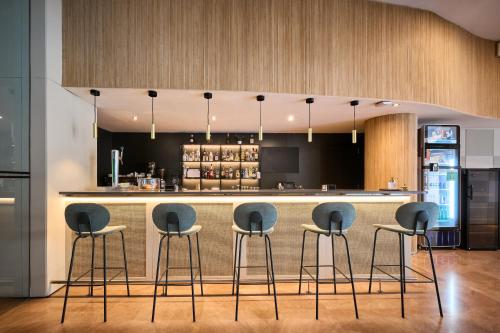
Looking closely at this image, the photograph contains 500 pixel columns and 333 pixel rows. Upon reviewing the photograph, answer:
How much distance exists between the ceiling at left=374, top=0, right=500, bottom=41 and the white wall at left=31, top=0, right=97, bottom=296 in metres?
4.53

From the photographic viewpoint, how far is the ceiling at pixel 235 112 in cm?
438

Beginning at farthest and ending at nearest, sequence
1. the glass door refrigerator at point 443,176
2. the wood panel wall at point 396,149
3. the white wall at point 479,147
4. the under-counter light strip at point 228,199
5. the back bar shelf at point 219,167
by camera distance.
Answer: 1. the back bar shelf at point 219,167
2. the white wall at point 479,147
3. the glass door refrigerator at point 443,176
4. the wood panel wall at point 396,149
5. the under-counter light strip at point 228,199

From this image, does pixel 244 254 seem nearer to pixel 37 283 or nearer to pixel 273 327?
pixel 273 327

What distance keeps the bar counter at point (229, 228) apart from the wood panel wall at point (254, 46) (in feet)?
4.73

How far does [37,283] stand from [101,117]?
3225 mm

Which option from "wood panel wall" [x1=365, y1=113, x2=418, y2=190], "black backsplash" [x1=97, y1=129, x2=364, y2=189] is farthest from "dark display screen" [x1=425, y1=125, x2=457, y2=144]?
"black backsplash" [x1=97, y1=129, x2=364, y2=189]

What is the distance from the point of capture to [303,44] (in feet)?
13.9

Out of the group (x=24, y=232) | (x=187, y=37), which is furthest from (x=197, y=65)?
(x=24, y=232)

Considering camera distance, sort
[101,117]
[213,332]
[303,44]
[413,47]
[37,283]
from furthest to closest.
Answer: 1. [101,117]
2. [413,47]
3. [303,44]
4. [37,283]
5. [213,332]

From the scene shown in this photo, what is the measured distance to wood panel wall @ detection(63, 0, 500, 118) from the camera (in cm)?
396

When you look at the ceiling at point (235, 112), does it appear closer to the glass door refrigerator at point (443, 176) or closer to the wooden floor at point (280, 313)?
the glass door refrigerator at point (443, 176)

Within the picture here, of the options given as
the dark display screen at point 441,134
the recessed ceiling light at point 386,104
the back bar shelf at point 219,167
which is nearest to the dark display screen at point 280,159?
the back bar shelf at point 219,167

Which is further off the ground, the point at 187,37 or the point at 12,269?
the point at 187,37

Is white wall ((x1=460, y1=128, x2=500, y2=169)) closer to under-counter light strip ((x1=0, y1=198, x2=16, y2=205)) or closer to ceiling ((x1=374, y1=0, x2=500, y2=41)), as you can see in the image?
ceiling ((x1=374, y1=0, x2=500, y2=41))
